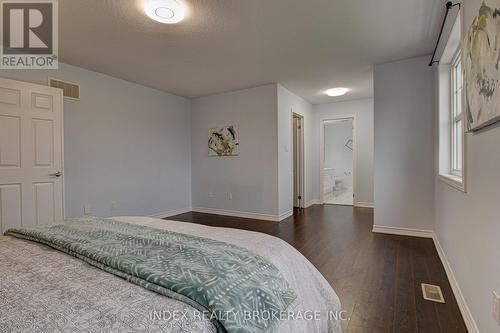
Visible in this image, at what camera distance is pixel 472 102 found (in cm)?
152

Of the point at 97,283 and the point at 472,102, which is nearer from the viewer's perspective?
the point at 97,283

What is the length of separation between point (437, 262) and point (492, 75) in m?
2.06

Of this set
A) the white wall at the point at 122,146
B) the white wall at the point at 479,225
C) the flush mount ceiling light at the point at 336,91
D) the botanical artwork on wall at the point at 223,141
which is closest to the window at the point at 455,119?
the white wall at the point at 479,225

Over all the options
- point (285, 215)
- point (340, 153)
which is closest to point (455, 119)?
point (285, 215)

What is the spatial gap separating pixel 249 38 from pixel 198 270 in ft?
8.36

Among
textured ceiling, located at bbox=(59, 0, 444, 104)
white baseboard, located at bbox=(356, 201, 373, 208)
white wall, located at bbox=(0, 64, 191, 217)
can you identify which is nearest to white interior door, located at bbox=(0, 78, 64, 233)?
white wall, located at bbox=(0, 64, 191, 217)

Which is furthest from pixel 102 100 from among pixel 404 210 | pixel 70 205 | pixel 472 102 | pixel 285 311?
pixel 404 210

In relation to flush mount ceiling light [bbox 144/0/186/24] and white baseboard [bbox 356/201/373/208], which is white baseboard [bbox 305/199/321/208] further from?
flush mount ceiling light [bbox 144/0/186/24]

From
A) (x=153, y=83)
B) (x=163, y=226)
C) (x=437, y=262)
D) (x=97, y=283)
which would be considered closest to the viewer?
(x=97, y=283)

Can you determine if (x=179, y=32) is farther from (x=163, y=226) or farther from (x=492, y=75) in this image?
(x=492, y=75)

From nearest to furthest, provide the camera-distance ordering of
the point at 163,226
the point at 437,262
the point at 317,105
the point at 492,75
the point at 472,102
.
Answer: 1. the point at 492,75
2. the point at 472,102
3. the point at 163,226
4. the point at 437,262
5. the point at 317,105

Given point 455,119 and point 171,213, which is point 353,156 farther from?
point 171,213

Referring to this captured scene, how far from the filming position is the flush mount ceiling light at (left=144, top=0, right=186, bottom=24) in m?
2.08

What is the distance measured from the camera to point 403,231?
11.1ft
